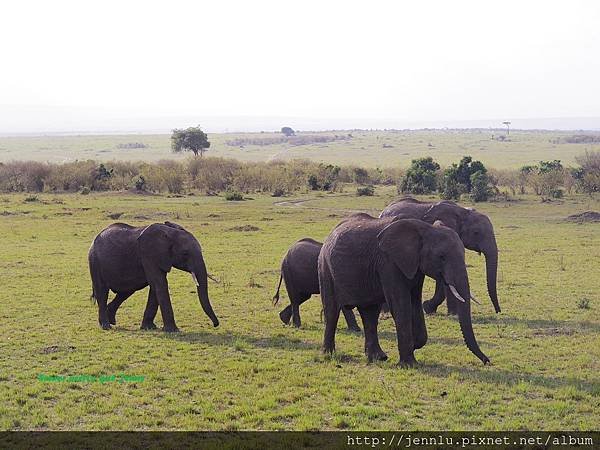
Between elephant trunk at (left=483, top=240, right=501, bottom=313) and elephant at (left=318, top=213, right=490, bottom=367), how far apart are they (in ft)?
13.0

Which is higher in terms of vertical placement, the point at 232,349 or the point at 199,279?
the point at 199,279

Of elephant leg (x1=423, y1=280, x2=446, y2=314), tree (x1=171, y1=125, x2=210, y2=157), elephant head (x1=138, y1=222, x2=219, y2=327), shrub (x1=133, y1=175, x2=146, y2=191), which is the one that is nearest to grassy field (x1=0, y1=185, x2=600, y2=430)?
elephant leg (x1=423, y1=280, x2=446, y2=314)

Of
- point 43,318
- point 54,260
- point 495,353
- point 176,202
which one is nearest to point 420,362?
point 495,353

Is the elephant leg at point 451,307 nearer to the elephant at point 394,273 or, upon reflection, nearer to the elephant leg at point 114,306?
the elephant at point 394,273

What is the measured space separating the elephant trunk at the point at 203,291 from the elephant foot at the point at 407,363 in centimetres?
443

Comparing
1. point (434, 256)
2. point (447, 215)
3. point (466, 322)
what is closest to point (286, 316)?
point (447, 215)

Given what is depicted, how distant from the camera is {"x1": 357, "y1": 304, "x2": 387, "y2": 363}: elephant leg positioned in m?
12.6

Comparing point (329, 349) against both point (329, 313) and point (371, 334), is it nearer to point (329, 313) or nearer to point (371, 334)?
point (329, 313)

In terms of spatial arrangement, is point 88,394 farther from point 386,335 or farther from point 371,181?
point 371,181

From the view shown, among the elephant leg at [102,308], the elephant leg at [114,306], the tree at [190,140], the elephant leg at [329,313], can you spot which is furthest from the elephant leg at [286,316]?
the tree at [190,140]

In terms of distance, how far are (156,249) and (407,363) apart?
6.21m

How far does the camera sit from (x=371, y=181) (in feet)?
232

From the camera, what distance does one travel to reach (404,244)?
11.9 m

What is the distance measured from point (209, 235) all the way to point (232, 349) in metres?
21.1
